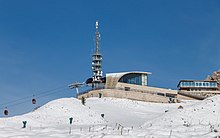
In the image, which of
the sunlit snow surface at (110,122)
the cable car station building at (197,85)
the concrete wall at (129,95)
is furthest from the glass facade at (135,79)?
the sunlit snow surface at (110,122)

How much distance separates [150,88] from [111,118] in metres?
33.9

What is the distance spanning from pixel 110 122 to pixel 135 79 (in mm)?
43090

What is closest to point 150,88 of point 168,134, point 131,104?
point 131,104

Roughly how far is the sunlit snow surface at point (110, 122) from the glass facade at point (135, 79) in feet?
73.8

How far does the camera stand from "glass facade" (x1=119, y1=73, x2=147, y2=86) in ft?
239

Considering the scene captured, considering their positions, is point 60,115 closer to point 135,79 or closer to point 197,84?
point 135,79

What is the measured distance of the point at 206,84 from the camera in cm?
9419

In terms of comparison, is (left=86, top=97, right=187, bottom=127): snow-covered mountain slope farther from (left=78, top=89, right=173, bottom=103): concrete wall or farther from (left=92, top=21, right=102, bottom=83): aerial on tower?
(left=92, top=21, right=102, bottom=83): aerial on tower

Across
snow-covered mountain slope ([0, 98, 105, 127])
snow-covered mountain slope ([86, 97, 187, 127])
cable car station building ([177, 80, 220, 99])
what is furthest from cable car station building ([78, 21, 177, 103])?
cable car station building ([177, 80, 220, 99])

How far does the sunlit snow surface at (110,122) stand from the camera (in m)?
14.1

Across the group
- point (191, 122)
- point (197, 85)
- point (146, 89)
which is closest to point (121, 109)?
point (191, 122)

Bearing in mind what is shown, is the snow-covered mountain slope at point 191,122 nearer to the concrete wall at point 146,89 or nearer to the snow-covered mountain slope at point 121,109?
the snow-covered mountain slope at point 121,109

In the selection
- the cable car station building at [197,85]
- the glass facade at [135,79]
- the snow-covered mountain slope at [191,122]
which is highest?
the cable car station building at [197,85]

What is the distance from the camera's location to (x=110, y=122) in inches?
1230
